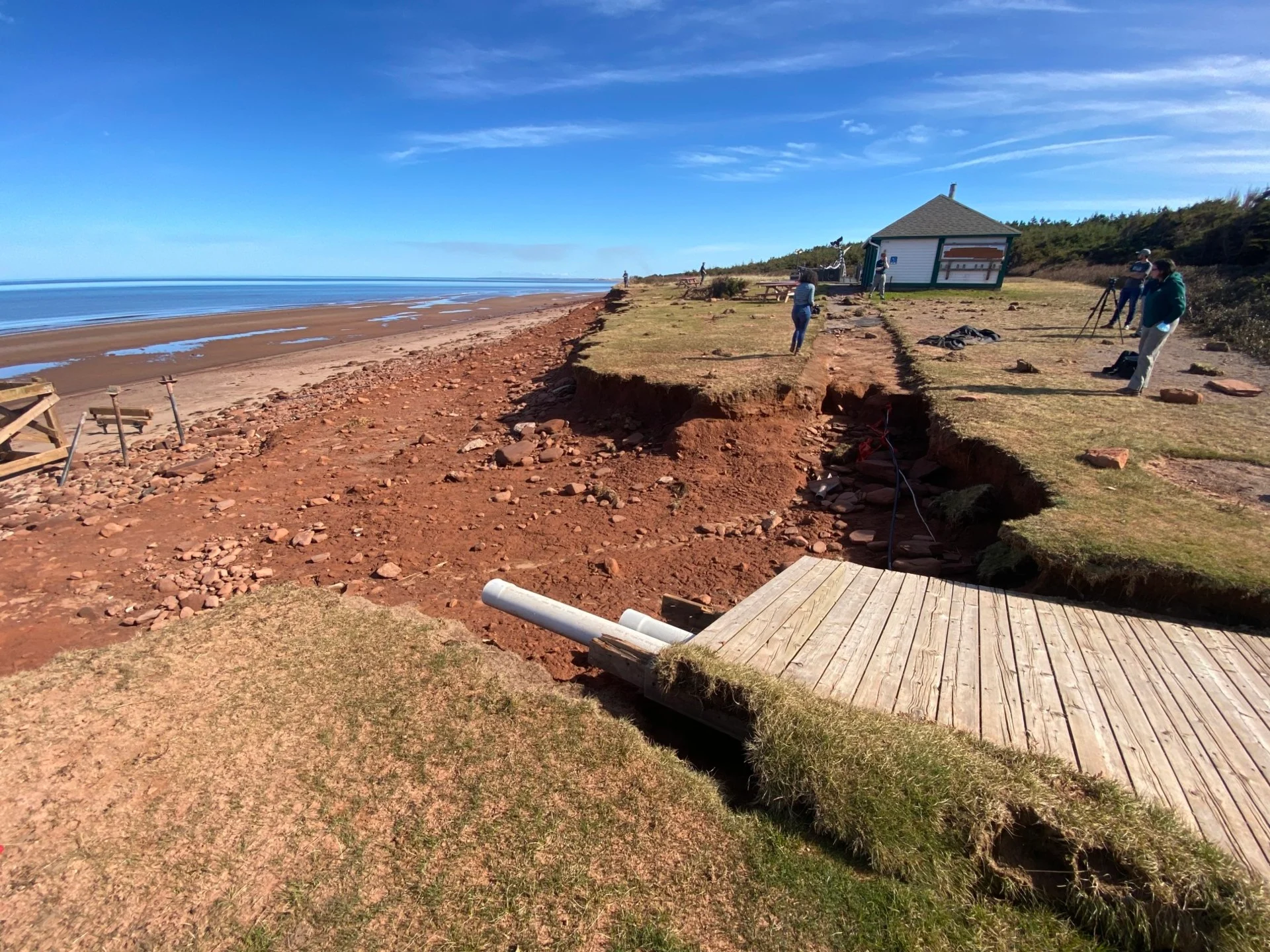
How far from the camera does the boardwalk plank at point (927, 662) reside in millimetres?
3318

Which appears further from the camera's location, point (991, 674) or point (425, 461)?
point (425, 461)

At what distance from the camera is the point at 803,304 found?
11.6m

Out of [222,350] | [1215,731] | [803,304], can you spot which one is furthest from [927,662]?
[222,350]

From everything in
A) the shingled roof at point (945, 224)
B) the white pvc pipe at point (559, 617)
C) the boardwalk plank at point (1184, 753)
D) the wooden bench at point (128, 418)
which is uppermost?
the shingled roof at point (945, 224)

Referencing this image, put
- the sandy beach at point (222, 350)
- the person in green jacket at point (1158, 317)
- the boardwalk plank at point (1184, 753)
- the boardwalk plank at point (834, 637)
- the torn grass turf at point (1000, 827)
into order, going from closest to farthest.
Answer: the torn grass turf at point (1000, 827)
the boardwalk plank at point (1184, 753)
the boardwalk plank at point (834, 637)
the person in green jacket at point (1158, 317)
the sandy beach at point (222, 350)

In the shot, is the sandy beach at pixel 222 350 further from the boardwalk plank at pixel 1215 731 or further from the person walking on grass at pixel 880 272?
the boardwalk plank at pixel 1215 731

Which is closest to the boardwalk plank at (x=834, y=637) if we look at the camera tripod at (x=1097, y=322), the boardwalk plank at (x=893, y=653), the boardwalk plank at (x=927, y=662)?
the boardwalk plank at (x=893, y=653)

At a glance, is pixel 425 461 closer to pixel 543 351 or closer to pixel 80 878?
pixel 80 878

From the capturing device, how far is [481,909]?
102 inches

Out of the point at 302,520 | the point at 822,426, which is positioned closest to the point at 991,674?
the point at 822,426

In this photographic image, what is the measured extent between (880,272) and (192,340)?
33935 millimetres

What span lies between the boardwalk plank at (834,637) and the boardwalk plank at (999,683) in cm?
71

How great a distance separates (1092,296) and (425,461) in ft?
85.0

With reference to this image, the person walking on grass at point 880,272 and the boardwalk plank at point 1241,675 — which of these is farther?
the person walking on grass at point 880,272
